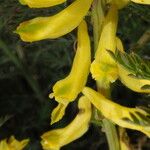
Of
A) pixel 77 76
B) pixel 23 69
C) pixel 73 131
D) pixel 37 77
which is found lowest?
pixel 37 77

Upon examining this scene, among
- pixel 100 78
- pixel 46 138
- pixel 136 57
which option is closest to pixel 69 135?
pixel 46 138

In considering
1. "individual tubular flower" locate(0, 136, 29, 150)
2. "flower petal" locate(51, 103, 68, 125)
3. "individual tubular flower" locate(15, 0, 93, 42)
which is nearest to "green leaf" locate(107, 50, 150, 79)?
"individual tubular flower" locate(15, 0, 93, 42)

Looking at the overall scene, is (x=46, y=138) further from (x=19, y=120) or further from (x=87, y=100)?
(x=19, y=120)

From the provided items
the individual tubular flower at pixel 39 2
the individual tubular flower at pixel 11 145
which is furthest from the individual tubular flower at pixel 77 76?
the individual tubular flower at pixel 11 145

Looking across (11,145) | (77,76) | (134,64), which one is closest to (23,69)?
(11,145)

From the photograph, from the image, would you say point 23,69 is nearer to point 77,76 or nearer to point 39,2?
point 77,76

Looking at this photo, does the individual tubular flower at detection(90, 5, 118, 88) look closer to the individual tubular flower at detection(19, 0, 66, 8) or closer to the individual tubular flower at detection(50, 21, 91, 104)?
the individual tubular flower at detection(50, 21, 91, 104)
